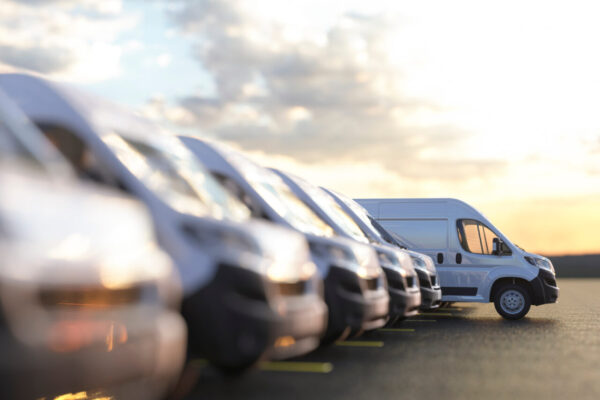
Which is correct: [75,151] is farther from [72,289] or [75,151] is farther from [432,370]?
[432,370]

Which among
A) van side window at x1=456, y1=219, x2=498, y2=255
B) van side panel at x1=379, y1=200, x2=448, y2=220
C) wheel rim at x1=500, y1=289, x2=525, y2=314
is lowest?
wheel rim at x1=500, y1=289, x2=525, y2=314

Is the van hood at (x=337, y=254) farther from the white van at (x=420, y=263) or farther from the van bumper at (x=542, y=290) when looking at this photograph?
the van bumper at (x=542, y=290)

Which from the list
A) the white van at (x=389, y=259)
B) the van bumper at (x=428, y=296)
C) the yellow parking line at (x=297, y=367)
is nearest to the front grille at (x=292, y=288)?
the yellow parking line at (x=297, y=367)

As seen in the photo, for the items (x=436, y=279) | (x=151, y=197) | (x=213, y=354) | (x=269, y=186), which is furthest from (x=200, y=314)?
(x=436, y=279)

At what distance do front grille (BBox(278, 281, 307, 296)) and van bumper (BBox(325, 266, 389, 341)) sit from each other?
4.15ft

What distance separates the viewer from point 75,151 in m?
5.97

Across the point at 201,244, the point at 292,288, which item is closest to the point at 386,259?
the point at 292,288

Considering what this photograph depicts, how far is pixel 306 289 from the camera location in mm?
6695

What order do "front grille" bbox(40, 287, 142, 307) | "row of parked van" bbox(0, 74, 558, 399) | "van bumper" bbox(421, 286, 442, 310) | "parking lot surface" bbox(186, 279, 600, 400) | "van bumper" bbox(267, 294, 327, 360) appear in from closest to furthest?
"row of parked van" bbox(0, 74, 558, 399) < "front grille" bbox(40, 287, 142, 307) < "van bumper" bbox(267, 294, 327, 360) < "parking lot surface" bbox(186, 279, 600, 400) < "van bumper" bbox(421, 286, 442, 310)

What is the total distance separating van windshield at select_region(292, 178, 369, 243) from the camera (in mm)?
10251

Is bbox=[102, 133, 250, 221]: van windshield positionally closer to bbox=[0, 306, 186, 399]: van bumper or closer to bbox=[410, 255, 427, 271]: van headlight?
bbox=[0, 306, 186, 399]: van bumper

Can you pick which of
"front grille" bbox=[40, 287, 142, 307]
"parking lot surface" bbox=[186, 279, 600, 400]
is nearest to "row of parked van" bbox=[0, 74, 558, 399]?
"front grille" bbox=[40, 287, 142, 307]

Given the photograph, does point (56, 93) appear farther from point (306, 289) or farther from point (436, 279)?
point (436, 279)

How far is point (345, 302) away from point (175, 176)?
90.7 inches
